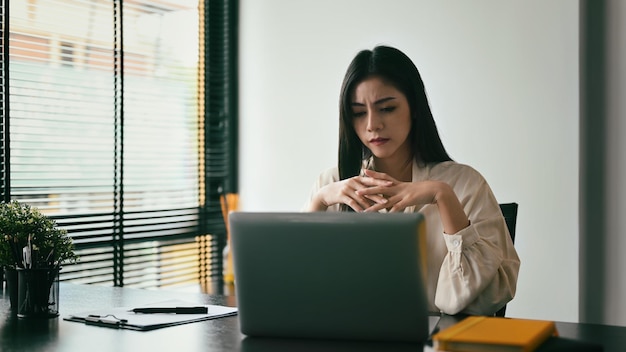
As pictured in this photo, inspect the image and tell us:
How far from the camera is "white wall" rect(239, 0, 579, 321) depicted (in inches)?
129

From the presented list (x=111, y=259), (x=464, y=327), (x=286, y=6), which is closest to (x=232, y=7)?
(x=286, y=6)

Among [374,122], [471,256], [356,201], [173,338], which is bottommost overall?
[173,338]

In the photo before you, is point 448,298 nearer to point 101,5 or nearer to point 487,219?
point 487,219

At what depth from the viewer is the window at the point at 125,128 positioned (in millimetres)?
3223

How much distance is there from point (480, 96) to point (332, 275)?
2152 millimetres

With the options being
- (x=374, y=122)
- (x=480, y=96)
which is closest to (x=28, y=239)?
(x=374, y=122)

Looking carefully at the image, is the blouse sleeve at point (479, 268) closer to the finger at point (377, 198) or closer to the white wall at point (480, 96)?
the finger at point (377, 198)

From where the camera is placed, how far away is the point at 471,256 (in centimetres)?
213

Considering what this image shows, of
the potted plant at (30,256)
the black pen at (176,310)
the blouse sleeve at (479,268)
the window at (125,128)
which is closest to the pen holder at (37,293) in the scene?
the potted plant at (30,256)

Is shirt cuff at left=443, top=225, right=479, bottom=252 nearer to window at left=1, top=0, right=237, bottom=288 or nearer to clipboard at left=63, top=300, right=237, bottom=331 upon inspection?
clipboard at left=63, top=300, right=237, bottom=331

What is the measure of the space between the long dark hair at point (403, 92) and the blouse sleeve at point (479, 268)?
0.32m

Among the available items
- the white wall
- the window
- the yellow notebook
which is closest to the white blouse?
the yellow notebook

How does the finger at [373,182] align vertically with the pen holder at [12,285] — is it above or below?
above

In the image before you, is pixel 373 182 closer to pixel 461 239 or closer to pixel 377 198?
pixel 377 198
